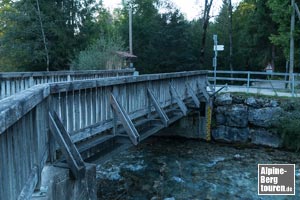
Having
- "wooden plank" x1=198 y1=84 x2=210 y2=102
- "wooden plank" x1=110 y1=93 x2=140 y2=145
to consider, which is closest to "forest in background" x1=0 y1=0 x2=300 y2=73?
"wooden plank" x1=198 y1=84 x2=210 y2=102

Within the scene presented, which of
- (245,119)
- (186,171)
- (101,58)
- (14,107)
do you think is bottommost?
(186,171)

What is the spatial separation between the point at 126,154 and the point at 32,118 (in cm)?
887

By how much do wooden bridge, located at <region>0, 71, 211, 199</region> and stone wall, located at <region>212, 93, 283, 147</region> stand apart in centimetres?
544

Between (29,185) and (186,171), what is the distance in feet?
25.0

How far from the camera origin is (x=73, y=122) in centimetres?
433

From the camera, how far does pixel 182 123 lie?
14.4m

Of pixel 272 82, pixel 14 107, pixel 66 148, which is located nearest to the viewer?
pixel 14 107

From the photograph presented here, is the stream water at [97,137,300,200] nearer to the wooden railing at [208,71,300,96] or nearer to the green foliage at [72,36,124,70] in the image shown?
the wooden railing at [208,71,300,96]

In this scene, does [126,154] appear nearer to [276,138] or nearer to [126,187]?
[126,187]

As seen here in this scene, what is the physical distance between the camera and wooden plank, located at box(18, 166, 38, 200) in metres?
2.35

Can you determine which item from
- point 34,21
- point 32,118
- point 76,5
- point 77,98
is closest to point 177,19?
point 76,5

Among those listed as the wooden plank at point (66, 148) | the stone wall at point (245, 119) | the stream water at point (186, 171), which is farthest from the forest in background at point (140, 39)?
the wooden plank at point (66, 148)

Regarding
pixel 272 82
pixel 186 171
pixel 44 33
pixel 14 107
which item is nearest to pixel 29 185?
pixel 14 107

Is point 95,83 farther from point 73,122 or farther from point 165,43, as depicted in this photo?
point 165,43
